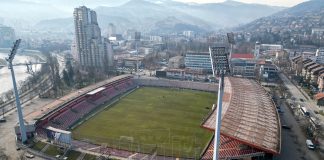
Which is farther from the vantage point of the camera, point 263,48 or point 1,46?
point 1,46

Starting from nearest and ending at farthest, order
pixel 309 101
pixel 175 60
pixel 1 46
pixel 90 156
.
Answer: pixel 90 156, pixel 309 101, pixel 175 60, pixel 1 46

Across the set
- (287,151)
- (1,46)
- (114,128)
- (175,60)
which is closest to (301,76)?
(175,60)

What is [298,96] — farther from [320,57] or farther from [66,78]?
[66,78]

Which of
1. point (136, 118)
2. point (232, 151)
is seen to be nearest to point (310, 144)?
point (232, 151)

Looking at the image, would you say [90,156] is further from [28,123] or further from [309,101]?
[309,101]

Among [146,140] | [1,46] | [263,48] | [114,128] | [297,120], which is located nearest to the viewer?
[146,140]

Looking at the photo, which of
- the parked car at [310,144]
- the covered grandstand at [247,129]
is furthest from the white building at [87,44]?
the parked car at [310,144]

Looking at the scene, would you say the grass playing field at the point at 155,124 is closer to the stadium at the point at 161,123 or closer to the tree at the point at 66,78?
the stadium at the point at 161,123
